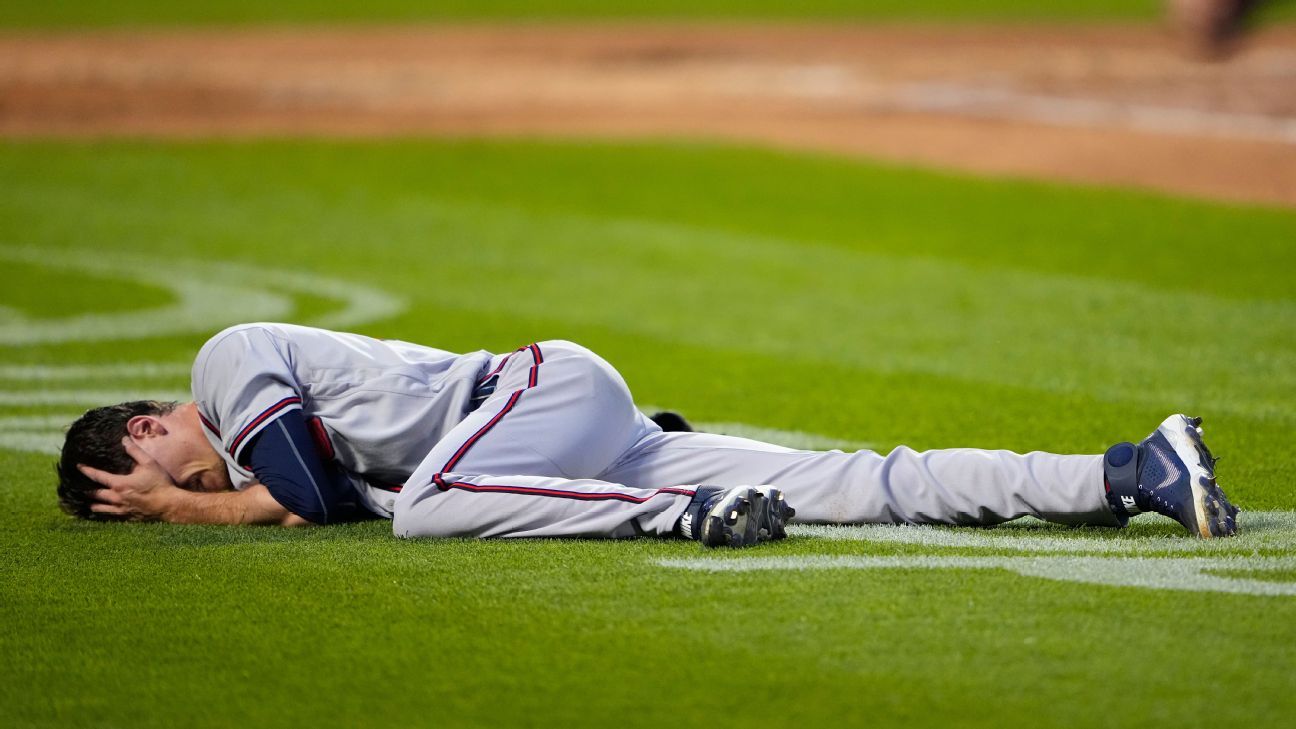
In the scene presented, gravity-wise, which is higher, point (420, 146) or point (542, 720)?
point (420, 146)

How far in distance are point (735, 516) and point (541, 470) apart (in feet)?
1.88

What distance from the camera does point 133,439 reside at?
4582mm

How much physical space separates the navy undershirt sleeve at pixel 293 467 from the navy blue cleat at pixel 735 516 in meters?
0.99

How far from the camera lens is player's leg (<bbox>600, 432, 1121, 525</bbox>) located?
4.28 m

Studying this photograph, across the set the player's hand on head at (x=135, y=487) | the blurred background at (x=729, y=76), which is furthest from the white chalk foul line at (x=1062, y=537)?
the blurred background at (x=729, y=76)

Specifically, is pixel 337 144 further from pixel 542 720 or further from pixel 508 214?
pixel 542 720

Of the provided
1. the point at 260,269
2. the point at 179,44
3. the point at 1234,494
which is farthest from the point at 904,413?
the point at 179,44

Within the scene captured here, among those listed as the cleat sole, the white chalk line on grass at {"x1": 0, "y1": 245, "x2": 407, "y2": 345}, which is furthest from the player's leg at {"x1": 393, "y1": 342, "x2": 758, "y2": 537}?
the white chalk line on grass at {"x1": 0, "y1": 245, "x2": 407, "y2": 345}

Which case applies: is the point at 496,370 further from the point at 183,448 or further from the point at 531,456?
the point at 183,448

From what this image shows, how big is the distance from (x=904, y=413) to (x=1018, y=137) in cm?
983

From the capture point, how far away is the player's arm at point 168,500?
4.59 m

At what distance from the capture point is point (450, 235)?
11156 millimetres

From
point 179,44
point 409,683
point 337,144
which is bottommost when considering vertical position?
point 409,683

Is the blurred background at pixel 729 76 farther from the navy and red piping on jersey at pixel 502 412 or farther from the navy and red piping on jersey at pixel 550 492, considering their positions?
the navy and red piping on jersey at pixel 550 492
